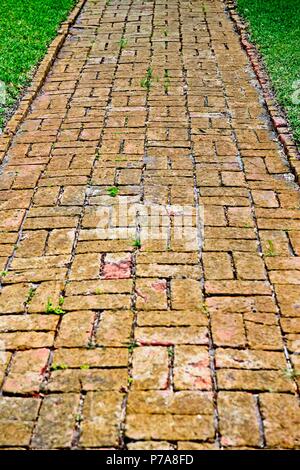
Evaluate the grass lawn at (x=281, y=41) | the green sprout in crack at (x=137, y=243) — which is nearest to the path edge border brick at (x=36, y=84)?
the green sprout in crack at (x=137, y=243)

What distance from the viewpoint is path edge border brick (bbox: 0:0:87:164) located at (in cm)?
487

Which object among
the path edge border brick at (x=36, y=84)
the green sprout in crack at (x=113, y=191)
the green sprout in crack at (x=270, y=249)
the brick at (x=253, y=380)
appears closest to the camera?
the brick at (x=253, y=380)

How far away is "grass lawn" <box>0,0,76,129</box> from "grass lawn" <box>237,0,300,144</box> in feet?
10.2

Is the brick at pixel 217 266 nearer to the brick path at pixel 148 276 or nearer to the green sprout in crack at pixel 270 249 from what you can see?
the brick path at pixel 148 276

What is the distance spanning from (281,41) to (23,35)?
12.8ft

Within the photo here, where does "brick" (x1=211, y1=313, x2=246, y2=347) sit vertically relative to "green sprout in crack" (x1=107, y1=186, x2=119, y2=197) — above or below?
below

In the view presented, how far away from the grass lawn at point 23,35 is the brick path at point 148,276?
0.50 m

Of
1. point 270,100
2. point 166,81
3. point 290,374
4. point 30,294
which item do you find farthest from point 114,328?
→ point 166,81

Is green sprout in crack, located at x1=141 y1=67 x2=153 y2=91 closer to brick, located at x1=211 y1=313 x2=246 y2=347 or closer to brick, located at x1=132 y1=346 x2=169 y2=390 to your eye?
brick, located at x1=211 y1=313 x2=246 y2=347

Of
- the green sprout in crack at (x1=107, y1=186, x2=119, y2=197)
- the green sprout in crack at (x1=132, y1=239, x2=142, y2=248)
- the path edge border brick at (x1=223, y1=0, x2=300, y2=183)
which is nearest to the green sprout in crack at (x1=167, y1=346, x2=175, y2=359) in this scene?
the green sprout in crack at (x1=132, y1=239, x2=142, y2=248)

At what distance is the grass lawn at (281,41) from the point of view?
17.7ft

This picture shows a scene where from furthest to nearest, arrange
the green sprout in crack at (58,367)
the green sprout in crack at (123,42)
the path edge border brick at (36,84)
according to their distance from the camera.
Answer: the green sprout in crack at (123,42) < the path edge border brick at (36,84) < the green sprout in crack at (58,367)

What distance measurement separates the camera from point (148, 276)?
10.6ft

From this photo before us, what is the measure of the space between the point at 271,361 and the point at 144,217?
5.16 ft
